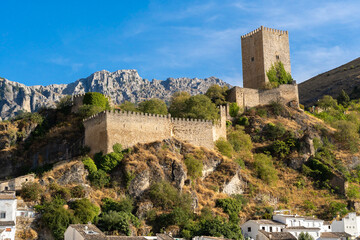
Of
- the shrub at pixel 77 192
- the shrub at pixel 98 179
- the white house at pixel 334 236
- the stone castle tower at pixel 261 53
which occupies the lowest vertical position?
the white house at pixel 334 236

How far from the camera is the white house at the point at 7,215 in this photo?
1467 inches

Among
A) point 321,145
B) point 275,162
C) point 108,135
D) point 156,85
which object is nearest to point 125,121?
point 108,135

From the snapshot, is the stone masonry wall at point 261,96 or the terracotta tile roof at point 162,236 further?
the stone masonry wall at point 261,96

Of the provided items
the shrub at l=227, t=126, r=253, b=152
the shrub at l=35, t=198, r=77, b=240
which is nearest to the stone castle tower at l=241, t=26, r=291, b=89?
the shrub at l=227, t=126, r=253, b=152

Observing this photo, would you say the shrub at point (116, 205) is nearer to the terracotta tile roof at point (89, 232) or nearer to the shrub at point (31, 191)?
the terracotta tile roof at point (89, 232)

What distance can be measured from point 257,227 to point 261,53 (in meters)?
30.6

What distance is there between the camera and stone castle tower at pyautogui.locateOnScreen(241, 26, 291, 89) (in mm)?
69938

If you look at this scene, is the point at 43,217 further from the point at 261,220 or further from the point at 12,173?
the point at 261,220

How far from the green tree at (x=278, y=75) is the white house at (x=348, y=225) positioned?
22.8 metres

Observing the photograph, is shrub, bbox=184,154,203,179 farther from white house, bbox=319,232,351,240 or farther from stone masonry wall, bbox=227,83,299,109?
stone masonry wall, bbox=227,83,299,109

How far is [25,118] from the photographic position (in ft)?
185

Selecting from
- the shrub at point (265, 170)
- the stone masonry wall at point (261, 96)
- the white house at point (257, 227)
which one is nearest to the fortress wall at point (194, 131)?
the shrub at point (265, 170)

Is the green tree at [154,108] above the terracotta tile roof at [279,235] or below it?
above

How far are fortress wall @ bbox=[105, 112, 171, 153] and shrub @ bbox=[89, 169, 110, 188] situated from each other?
265 cm
